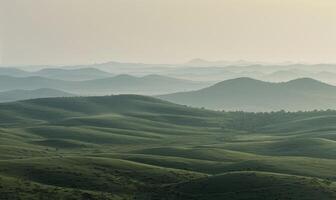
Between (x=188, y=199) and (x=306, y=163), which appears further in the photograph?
(x=306, y=163)

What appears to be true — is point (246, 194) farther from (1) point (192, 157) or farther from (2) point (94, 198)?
(1) point (192, 157)

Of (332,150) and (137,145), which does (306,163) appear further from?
(137,145)

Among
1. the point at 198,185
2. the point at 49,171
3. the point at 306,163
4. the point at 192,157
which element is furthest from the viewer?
the point at 192,157

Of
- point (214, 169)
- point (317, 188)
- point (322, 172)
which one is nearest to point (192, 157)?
point (214, 169)

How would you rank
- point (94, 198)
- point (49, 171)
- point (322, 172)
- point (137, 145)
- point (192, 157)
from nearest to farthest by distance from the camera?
point (94, 198) < point (49, 171) < point (322, 172) < point (192, 157) < point (137, 145)

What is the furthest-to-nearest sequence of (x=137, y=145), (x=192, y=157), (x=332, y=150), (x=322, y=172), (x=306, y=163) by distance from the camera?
(x=137, y=145) → (x=332, y=150) → (x=192, y=157) → (x=306, y=163) → (x=322, y=172)

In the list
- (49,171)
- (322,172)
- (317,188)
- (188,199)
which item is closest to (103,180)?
(49,171)

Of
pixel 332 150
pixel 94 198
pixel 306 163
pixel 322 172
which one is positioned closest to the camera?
pixel 94 198

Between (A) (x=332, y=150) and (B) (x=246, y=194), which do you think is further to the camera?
(A) (x=332, y=150)
